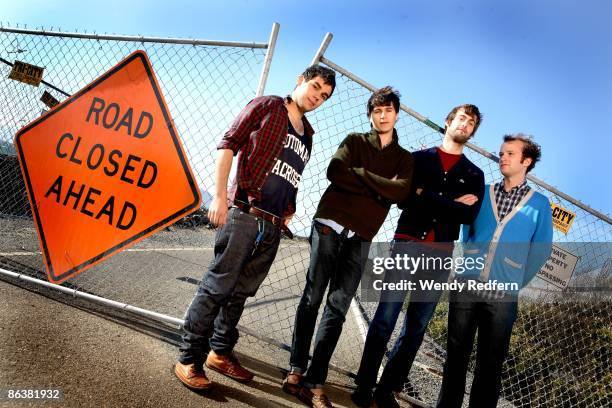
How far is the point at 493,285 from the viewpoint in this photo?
257cm

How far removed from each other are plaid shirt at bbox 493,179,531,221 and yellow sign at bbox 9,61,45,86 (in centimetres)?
491

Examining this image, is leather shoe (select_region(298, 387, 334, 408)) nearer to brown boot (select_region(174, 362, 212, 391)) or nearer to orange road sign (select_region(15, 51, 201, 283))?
brown boot (select_region(174, 362, 212, 391))

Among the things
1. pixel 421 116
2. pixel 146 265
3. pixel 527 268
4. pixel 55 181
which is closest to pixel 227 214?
pixel 55 181

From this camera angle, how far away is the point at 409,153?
111 inches

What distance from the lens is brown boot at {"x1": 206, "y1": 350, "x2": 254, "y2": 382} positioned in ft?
8.54

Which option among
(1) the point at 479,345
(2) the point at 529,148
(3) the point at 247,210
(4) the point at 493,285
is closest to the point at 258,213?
(3) the point at 247,210

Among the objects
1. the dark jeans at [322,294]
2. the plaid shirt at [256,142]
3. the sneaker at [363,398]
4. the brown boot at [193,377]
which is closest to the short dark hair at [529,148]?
the dark jeans at [322,294]

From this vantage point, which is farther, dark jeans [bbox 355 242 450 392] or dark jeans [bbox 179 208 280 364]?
dark jeans [bbox 355 242 450 392]

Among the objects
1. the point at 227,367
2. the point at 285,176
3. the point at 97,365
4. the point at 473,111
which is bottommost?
the point at 97,365

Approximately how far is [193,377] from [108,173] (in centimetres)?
166

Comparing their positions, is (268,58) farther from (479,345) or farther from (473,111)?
(479,345)

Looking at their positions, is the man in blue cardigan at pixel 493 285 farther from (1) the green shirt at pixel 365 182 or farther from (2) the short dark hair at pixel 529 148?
(1) the green shirt at pixel 365 182

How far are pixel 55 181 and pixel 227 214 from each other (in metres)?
1.60

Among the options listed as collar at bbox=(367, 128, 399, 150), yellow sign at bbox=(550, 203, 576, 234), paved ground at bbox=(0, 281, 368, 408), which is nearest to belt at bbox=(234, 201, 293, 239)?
collar at bbox=(367, 128, 399, 150)
